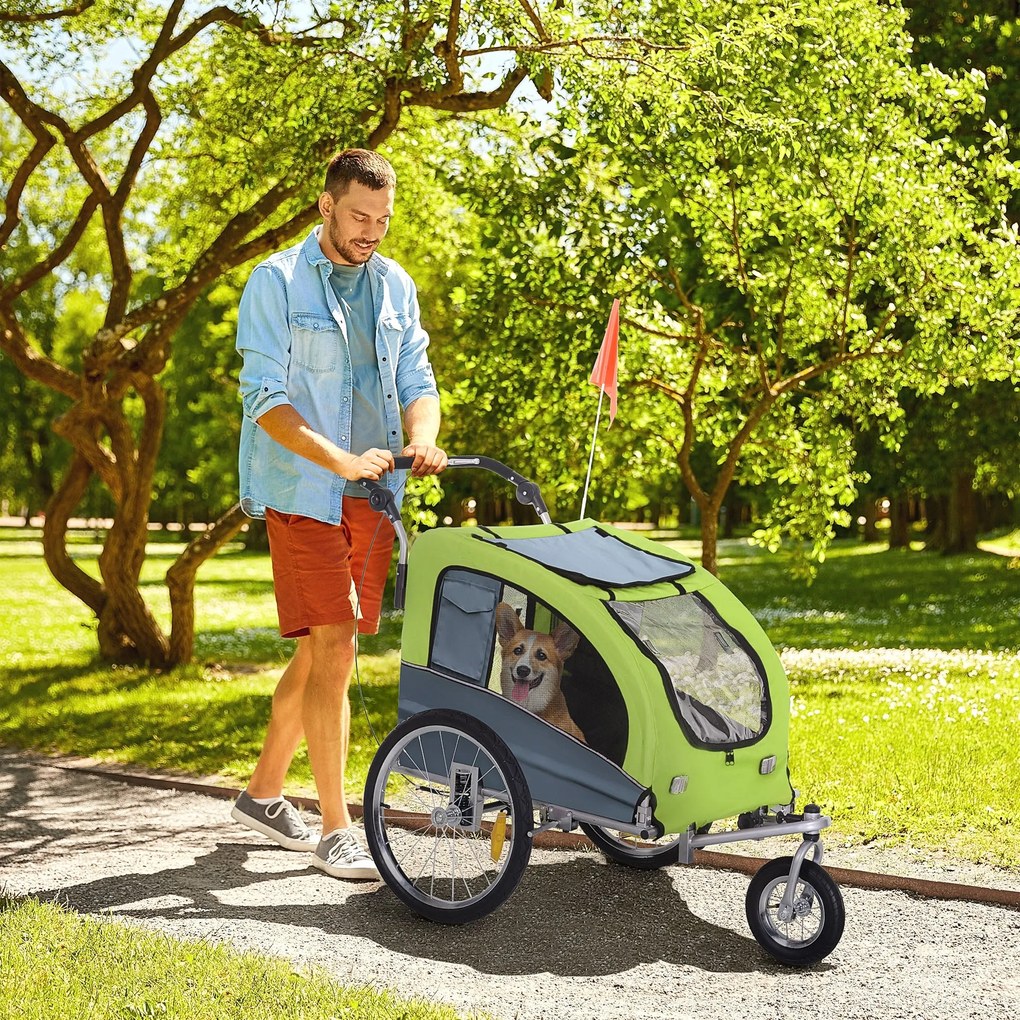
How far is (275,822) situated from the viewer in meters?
5.07

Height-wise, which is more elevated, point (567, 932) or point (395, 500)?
point (395, 500)

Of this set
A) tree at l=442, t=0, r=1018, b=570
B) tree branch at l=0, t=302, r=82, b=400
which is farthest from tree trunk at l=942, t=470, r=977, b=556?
Answer: tree branch at l=0, t=302, r=82, b=400

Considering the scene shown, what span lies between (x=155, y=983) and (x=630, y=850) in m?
1.93

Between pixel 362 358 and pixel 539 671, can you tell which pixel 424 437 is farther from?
pixel 539 671

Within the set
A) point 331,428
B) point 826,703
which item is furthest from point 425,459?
point 826,703

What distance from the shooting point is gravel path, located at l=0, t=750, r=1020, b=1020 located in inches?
142

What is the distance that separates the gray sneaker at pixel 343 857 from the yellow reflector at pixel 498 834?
2.18 ft

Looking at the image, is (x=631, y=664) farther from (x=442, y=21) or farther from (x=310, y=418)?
(x=442, y=21)

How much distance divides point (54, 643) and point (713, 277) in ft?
25.5

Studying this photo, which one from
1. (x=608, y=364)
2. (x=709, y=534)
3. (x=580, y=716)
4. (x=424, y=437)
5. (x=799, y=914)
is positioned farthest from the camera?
(x=709, y=534)

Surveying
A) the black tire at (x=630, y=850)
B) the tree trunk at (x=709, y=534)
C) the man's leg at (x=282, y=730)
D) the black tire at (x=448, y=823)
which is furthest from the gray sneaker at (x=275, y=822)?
the tree trunk at (x=709, y=534)

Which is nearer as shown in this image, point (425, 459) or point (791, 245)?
point (425, 459)

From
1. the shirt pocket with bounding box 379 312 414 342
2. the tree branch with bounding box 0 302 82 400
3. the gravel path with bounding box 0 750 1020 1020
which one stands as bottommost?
the gravel path with bounding box 0 750 1020 1020

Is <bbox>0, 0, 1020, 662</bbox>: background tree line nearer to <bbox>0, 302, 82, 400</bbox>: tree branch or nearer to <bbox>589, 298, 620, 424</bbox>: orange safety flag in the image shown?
<bbox>0, 302, 82, 400</bbox>: tree branch
